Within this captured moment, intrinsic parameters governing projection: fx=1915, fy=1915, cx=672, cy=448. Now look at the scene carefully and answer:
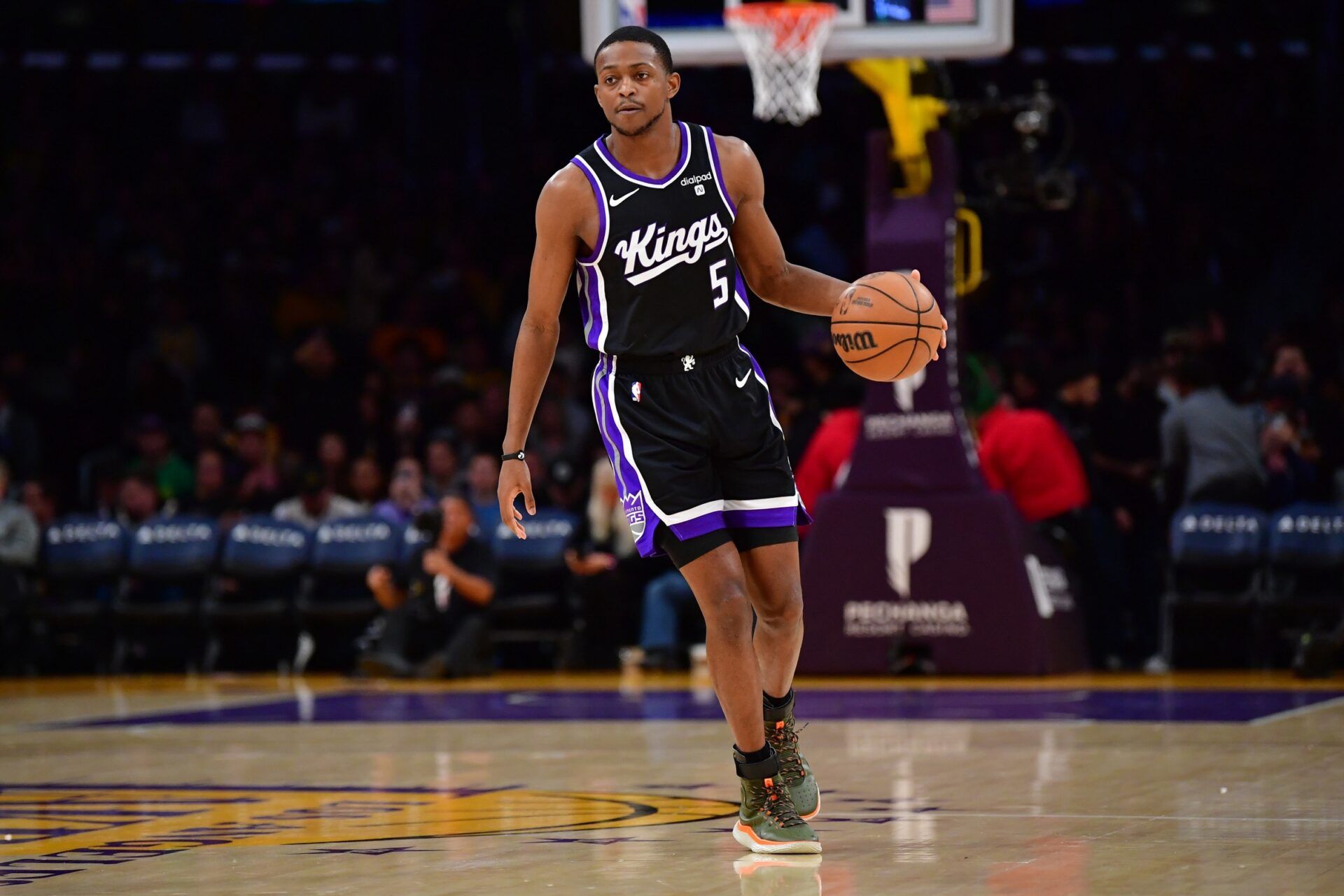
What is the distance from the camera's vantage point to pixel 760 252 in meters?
5.71

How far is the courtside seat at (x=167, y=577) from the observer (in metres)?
14.9

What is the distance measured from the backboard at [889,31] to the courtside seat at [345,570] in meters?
4.44

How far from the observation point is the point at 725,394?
5484 millimetres

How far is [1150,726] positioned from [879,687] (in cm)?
286

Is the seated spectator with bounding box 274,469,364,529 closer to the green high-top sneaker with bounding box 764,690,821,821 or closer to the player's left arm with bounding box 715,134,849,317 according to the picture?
the player's left arm with bounding box 715,134,849,317

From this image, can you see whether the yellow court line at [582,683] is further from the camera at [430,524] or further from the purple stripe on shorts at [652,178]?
the purple stripe on shorts at [652,178]

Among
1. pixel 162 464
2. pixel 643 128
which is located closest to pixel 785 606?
pixel 643 128

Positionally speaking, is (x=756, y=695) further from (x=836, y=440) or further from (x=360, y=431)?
(x=360, y=431)

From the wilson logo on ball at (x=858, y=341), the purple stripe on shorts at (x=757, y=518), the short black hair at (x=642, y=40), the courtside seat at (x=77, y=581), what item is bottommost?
the courtside seat at (x=77, y=581)

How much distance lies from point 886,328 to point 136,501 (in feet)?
36.5

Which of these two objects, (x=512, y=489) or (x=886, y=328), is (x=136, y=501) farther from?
(x=886, y=328)

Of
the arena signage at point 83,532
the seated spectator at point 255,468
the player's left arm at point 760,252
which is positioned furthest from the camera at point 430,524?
the player's left arm at point 760,252

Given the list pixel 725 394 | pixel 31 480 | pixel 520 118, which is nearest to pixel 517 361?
pixel 725 394

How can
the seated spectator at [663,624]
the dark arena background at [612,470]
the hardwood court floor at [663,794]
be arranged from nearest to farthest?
the hardwood court floor at [663,794] < the dark arena background at [612,470] < the seated spectator at [663,624]
